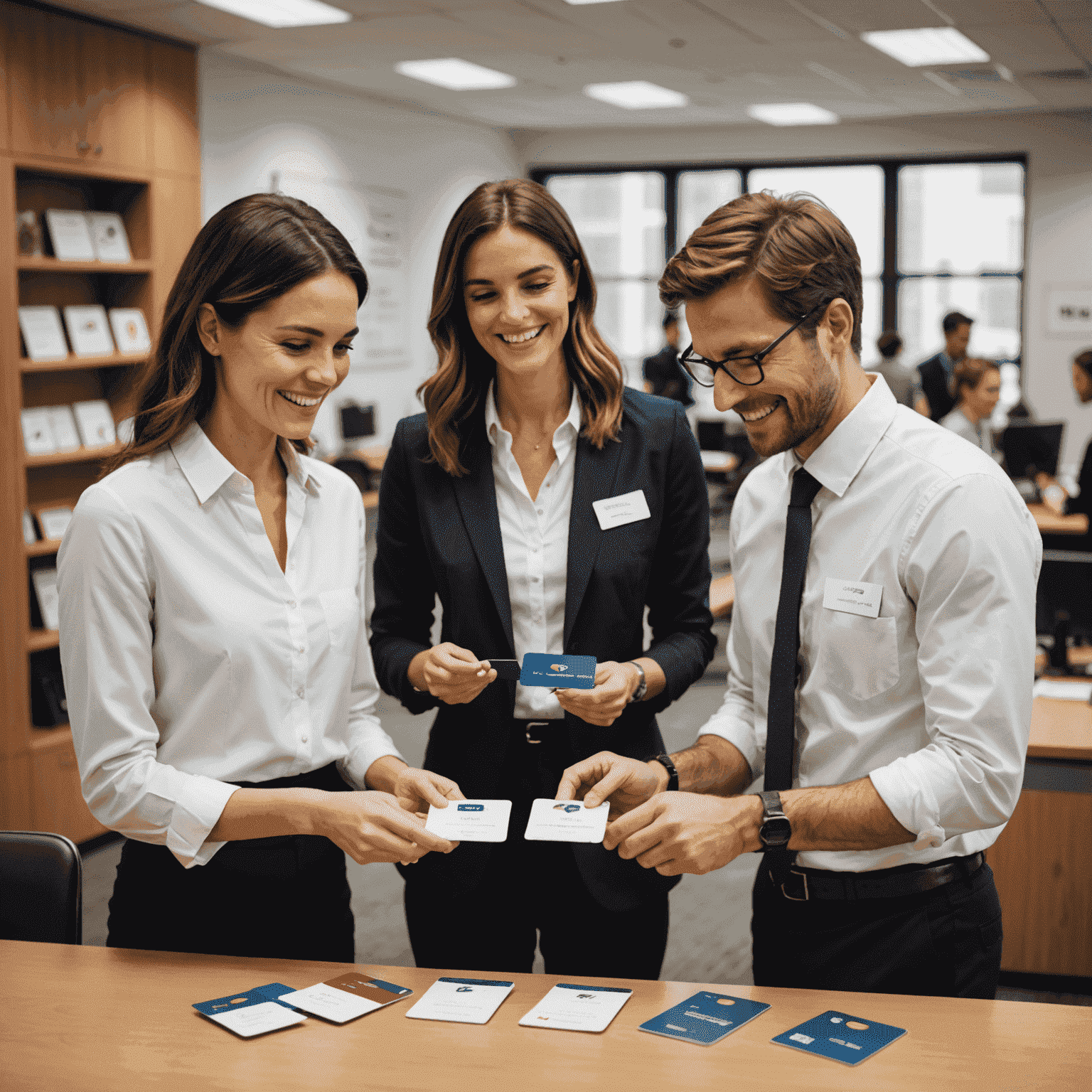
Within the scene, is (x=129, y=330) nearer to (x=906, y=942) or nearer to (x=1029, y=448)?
(x=906, y=942)

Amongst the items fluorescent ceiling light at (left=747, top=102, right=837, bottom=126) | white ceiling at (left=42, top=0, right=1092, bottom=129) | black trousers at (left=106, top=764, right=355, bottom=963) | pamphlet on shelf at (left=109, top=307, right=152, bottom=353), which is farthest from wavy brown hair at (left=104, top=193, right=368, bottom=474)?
fluorescent ceiling light at (left=747, top=102, right=837, bottom=126)

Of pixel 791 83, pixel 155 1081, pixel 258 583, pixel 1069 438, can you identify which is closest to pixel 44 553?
pixel 258 583

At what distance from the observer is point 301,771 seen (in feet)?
5.84

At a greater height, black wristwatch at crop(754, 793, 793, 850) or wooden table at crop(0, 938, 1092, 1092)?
black wristwatch at crop(754, 793, 793, 850)

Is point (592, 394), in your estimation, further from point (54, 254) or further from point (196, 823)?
point (54, 254)

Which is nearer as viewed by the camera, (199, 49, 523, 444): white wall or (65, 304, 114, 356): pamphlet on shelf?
(65, 304, 114, 356): pamphlet on shelf

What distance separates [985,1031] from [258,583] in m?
1.15

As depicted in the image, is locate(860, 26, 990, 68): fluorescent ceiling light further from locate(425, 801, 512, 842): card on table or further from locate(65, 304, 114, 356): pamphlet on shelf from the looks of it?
locate(425, 801, 512, 842): card on table

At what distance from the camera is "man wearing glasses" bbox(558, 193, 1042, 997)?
1519 millimetres

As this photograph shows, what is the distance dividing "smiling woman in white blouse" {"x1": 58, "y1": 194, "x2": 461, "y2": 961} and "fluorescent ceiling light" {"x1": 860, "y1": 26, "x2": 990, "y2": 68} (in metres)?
6.42

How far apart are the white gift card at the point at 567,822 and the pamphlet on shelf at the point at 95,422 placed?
12.6 ft

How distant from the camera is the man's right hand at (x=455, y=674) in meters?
1.86

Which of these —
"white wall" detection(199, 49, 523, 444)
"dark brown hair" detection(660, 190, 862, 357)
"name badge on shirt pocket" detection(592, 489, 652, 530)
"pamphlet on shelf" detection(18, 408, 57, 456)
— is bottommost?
"name badge on shirt pocket" detection(592, 489, 652, 530)

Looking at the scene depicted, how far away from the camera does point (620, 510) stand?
200 centimetres
